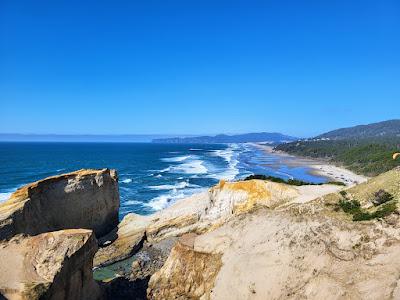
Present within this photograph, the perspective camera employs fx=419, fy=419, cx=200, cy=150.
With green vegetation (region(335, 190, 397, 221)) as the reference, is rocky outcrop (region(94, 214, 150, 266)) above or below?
below

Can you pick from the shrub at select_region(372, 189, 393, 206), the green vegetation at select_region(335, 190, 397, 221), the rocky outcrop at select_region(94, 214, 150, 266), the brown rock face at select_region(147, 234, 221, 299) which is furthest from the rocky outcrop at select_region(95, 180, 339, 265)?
the shrub at select_region(372, 189, 393, 206)

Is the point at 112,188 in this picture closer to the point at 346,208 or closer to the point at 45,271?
the point at 45,271

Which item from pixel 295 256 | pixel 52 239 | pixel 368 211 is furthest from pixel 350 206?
pixel 52 239

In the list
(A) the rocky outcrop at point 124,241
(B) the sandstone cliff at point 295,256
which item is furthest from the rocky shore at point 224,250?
(A) the rocky outcrop at point 124,241

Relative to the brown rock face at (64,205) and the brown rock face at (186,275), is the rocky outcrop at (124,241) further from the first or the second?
the brown rock face at (186,275)

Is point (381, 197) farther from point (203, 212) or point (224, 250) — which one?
point (203, 212)

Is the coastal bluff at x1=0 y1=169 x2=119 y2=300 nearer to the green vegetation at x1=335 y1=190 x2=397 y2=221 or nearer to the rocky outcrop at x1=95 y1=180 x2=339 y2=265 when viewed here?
the rocky outcrop at x1=95 y1=180 x2=339 y2=265
